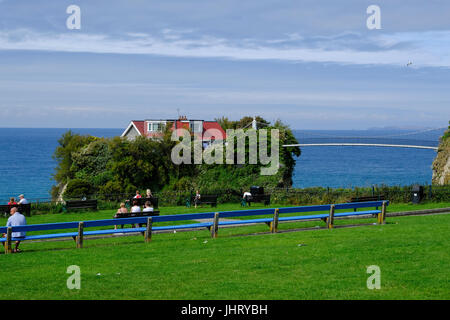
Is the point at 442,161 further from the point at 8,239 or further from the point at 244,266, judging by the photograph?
the point at 8,239

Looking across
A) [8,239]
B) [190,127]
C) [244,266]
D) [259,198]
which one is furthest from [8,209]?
[190,127]

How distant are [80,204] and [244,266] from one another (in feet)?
62.3

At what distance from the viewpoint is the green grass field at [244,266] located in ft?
29.3

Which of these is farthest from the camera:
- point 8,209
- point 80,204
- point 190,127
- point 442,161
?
point 190,127

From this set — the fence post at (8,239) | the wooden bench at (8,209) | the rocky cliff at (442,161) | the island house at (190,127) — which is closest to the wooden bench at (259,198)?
the wooden bench at (8,209)

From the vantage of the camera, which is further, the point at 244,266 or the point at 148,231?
the point at 148,231

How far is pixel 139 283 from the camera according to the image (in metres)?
9.67

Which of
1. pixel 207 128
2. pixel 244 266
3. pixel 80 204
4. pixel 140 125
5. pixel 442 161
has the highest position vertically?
pixel 140 125

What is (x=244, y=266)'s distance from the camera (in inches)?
431

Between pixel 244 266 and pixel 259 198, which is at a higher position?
pixel 244 266

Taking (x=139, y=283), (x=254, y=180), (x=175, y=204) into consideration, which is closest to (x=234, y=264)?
(x=139, y=283)

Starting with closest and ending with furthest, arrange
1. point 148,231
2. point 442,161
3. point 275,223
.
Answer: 1. point 148,231
2. point 275,223
3. point 442,161

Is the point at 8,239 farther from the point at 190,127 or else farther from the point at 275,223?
the point at 190,127
